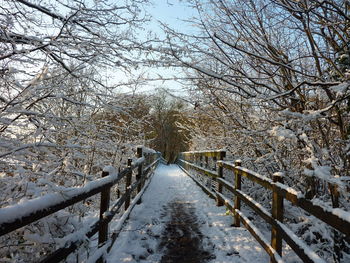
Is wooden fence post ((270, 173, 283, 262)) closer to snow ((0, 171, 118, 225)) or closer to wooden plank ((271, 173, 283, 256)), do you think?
wooden plank ((271, 173, 283, 256))

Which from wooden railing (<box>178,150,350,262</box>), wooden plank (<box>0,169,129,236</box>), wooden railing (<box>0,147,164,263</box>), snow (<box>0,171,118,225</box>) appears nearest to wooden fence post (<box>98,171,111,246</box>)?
wooden railing (<box>0,147,164,263</box>)

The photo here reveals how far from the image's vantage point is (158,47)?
13.0 feet

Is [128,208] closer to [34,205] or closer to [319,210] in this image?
[34,205]

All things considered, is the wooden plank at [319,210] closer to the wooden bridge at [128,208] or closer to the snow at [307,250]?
the wooden bridge at [128,208]

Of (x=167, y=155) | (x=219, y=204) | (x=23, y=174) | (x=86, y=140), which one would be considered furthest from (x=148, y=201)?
(x=167, y=155)

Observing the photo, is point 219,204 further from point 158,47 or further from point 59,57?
point 59,57

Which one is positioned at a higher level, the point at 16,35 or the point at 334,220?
the point at 16,35

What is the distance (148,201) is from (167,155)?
32974 mm

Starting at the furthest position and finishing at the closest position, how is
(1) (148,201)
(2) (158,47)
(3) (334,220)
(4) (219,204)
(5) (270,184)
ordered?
(1) (148,201) < (4) (219,204) < (2) (158,47) < (5) (270,184) < (3) (334,220)

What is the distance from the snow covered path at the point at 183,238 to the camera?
3.48 metres

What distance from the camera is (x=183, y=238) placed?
4.23 metres

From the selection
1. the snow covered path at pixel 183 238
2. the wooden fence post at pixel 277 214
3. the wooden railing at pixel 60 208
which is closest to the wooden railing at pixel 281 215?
the wooden fence post at pixel 277 214

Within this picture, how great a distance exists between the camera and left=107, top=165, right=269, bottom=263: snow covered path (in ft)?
11.4

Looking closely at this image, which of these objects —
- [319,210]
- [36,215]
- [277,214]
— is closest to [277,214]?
[277,214]
